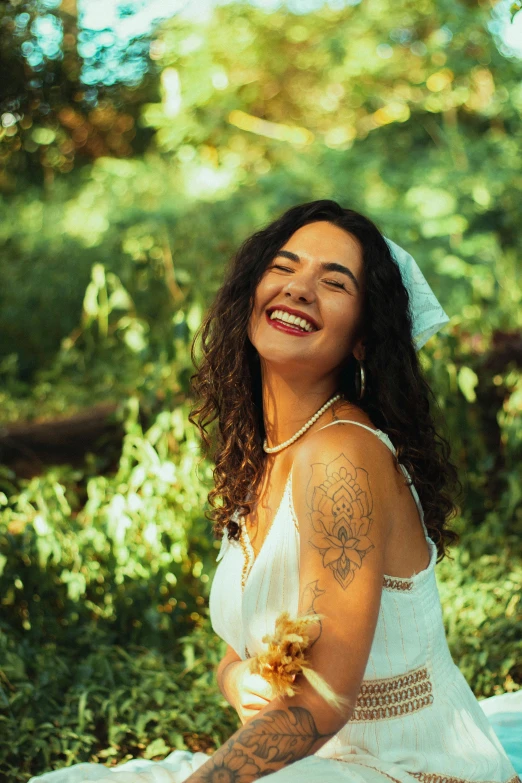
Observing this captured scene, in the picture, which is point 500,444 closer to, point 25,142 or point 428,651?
point 428,651

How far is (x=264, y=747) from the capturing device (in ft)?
4.68

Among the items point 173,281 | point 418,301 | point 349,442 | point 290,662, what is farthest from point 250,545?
point 173,281

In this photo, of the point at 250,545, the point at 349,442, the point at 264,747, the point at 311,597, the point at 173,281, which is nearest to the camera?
the point at 264,747

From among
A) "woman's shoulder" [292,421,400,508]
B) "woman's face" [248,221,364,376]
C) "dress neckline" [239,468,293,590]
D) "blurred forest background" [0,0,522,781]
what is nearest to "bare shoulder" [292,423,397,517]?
"woman's shoulder" [292,421,400,508]

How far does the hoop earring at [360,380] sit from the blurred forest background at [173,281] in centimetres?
94

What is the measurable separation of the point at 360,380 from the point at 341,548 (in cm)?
48

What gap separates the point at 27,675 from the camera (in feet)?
10.2

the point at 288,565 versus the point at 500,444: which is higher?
the point at 288,565

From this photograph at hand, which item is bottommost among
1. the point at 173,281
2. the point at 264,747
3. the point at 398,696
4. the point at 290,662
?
the point at 173,281

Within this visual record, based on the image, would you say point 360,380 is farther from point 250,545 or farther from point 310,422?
point 250,545

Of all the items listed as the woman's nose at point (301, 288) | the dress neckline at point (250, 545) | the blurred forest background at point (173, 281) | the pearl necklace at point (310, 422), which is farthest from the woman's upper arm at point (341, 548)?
the blurred forest background at point (173, 281)

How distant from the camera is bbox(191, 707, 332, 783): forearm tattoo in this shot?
1.41 meters

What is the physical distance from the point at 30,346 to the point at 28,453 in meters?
2.25

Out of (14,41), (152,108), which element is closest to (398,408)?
(14,41)
